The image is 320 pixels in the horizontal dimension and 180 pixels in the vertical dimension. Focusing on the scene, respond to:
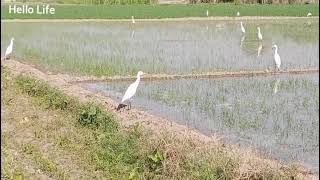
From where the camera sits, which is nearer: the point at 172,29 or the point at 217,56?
the point at 217,56

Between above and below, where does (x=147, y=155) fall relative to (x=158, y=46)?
above

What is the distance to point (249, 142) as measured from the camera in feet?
25.7

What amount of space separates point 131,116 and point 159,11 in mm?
24803

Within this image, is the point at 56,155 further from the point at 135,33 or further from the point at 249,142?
the point at 135,33

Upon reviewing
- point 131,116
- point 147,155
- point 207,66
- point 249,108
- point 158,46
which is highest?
point 147,155

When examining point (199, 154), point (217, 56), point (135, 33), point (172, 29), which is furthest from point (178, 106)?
point (172, 29)

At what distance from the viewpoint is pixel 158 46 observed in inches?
774

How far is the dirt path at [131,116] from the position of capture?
660cm

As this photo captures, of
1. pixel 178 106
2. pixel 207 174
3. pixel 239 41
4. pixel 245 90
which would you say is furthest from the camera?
pixel 239 41

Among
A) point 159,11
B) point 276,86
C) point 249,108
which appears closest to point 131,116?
point 249,108

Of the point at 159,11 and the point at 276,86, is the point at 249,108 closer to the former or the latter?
the point at 276,86

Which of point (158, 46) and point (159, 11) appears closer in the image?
point (158, 46)

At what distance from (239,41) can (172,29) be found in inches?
203

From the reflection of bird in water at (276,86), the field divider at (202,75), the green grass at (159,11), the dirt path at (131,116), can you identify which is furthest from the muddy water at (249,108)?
the green grass at (159,11)
